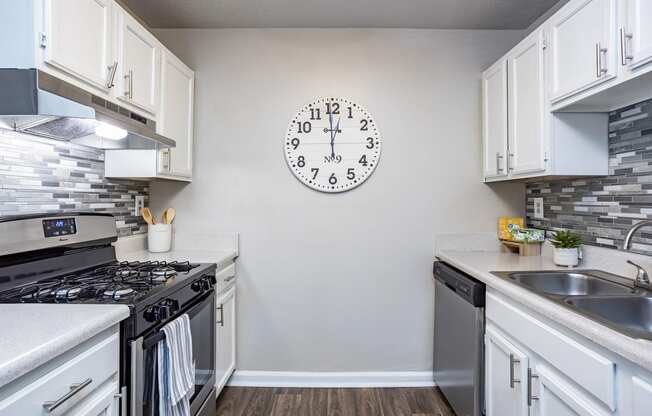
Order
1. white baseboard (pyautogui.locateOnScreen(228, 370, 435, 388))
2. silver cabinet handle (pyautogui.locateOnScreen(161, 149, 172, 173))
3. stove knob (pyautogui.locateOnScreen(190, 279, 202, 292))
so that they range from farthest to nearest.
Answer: white baseboard (pyautogui.locateOnScreen(228, 370, 435, 388)) → silver cabinet handle (pyautogui.locateOnScreen(161, 149, 172, 173)) → stove knob (pyautogui.locateOnScreen(190, 279, 202, 292))

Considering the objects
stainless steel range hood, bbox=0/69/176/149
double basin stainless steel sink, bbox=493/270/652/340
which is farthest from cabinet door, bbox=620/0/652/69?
stainless steel range hood, bbox=0/69/176/149

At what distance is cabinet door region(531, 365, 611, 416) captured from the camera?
102 centimetres

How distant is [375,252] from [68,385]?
185cm

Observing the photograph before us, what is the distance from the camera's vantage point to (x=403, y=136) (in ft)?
Answer: 8.14

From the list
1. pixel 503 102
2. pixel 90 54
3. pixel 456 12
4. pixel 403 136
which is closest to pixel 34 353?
pixel 90 54

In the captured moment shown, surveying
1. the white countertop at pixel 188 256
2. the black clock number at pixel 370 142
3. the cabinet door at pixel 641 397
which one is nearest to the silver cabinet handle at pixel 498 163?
the black clock number at pixel 370 142

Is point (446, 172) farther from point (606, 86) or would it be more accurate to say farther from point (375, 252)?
point (606, 86)

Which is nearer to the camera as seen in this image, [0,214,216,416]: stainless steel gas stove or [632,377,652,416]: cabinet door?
[632,377,652,416]: cabinet door

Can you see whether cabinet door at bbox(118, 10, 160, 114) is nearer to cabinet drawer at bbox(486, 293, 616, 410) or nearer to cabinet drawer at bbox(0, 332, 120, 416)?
cabinet drawer at bbox(0, 332, 120, 416)

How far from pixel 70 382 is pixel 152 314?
35 centimetres

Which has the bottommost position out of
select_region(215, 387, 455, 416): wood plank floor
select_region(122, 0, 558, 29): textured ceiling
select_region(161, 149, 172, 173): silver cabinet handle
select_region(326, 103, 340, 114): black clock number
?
select_region(215, 387, 455, 416): wood plank floor

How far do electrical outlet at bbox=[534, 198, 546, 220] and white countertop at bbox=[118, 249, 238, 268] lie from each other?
1991mm

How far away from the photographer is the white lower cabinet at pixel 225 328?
82.4 inches

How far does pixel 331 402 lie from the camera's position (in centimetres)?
223
